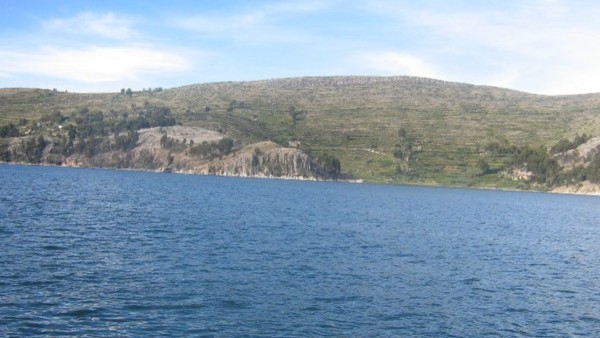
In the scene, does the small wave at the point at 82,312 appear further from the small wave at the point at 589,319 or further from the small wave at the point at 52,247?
the small wave at the point at 589,319

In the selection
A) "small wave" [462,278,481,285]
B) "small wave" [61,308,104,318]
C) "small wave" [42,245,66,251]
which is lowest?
"small wave" [61,308,104,318]

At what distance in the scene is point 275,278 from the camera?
48406 mm

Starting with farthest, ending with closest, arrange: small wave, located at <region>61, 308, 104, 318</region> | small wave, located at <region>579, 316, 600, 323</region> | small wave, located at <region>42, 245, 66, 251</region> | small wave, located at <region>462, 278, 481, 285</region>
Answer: small wave, located at <region>42, 245, 66, 251</region> → small wave, located at <region>462, 278, 481, 285</region> → small wave, located at <region>579, 316, 600, 323</region> → small wave, located at <region>61, 308, 104, 318</region>

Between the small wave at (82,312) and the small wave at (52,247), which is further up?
the small wave at (52,247)

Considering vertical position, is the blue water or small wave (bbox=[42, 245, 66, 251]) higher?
small wave (bbox=[42, 245, 66, 251])

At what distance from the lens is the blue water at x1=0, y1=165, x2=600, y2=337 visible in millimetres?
36281

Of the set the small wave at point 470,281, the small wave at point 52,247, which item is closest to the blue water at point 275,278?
the small wave at point 52,247

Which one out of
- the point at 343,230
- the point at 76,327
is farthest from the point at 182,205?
the point at 76,327

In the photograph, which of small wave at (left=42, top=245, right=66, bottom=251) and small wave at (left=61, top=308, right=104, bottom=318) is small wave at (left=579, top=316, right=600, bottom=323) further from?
small wave at (left=42, top=245, right=66, bottom=251)

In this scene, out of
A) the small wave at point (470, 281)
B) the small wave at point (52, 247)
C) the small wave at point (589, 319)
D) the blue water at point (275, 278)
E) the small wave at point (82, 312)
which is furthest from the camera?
the small wave at point (52, 247)

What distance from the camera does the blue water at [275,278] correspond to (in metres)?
36.3

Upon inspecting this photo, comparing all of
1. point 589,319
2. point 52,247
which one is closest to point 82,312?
point 52,247

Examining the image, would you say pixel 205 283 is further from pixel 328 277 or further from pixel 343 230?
pixel 343 230

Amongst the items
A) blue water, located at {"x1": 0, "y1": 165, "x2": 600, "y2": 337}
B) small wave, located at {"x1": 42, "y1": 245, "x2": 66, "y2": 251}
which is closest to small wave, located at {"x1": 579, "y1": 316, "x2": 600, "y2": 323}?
blue water, located at {"x1": 0, "y1": 165, "x2": 600, "y2": 337}
